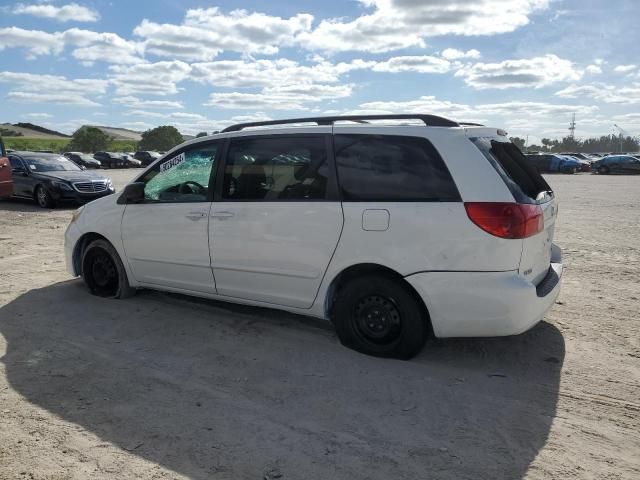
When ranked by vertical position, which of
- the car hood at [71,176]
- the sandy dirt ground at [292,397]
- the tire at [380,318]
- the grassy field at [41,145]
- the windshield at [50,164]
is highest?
the grassy field at [41,145]

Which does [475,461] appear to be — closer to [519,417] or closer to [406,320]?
[519,417]

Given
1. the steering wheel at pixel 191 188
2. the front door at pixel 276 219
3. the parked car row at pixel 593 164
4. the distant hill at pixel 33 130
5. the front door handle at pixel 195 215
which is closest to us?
the front door at pixel 276 219

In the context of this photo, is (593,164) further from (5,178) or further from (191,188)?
(191,188)

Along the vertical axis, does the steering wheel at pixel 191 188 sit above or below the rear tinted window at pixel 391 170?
below

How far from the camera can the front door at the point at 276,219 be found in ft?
13.7

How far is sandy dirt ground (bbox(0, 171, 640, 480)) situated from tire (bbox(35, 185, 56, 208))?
10044mm

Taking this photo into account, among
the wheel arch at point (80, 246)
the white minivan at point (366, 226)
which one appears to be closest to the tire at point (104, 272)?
the wheel arch at point (80, 246)

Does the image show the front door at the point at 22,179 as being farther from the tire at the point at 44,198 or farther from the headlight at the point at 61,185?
the headlight at the point at 61,185

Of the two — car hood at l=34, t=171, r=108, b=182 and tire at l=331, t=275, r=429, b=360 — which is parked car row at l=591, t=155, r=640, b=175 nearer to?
car hood at l=34, t=171, r=108, b=182

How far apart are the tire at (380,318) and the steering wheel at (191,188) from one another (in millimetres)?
1653

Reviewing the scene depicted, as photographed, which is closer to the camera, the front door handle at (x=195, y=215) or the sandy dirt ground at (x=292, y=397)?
the sandy dirt ground at (x=292, y=397)

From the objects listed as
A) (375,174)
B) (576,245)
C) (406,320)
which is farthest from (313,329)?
(576,245)

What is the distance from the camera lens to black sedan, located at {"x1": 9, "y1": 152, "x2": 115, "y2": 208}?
1454cm

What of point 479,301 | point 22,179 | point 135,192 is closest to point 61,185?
point 22,179
